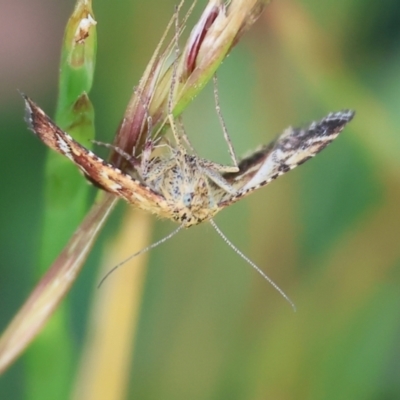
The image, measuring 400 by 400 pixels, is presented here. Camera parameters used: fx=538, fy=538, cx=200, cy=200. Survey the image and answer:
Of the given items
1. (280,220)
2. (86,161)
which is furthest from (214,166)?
(280,220)

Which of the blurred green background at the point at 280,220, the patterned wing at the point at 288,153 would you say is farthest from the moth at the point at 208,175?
the blurred green background at the point at 280,220

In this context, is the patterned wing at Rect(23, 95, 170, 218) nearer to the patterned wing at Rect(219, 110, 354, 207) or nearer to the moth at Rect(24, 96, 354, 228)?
the moth at Rect(24, 96, 354, 228)

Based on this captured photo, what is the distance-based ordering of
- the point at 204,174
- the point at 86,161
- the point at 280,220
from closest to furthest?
the point at 86,161 → the point at 204,174 → the point at 280,220

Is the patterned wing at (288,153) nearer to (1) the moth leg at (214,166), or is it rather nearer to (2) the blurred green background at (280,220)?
(1) the moth leg at (214,166)

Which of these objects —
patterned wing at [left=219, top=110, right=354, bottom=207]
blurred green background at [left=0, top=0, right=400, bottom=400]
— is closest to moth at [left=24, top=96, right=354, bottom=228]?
patterned wing at [left=219, top=110, right=354, bottom=207]

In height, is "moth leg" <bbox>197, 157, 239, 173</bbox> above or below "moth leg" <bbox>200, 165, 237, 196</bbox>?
above

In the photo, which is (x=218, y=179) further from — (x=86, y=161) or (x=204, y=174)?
(x=86, y=161)

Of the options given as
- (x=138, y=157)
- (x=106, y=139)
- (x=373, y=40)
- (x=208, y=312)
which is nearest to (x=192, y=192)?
(x=138, y=157)
